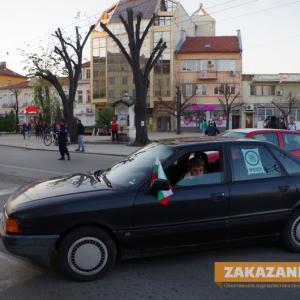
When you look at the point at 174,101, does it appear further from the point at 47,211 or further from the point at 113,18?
the point at 47,211

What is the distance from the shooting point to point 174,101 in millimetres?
60750

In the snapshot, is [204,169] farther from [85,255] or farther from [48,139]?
[48,139]

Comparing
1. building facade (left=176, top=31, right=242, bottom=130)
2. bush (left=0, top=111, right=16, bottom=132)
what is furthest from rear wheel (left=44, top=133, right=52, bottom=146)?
building facade (left=176, top=31, right=242, bottom=130)

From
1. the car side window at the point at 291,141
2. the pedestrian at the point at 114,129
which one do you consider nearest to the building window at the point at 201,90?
the pedestrian at the point at 114,129

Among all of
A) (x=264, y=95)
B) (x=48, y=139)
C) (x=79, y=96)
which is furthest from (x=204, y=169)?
(x=79, y=96)

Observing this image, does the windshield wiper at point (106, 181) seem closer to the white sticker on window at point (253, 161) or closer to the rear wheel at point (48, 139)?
the white sticker on window at point (253, 161)

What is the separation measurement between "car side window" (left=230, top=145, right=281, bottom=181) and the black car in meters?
0.01

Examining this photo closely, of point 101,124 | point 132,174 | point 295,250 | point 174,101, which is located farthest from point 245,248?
point 174,101

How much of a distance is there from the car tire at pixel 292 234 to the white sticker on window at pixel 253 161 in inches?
25.9

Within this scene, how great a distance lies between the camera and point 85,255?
4.60 meters

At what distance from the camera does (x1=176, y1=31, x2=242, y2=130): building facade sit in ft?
208

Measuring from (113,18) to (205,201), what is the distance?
205 feet

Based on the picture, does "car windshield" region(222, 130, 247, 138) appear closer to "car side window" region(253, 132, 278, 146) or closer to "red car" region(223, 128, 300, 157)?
"red car" region(223, 128, 300, 157)

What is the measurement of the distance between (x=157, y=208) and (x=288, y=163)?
6.10 feet
